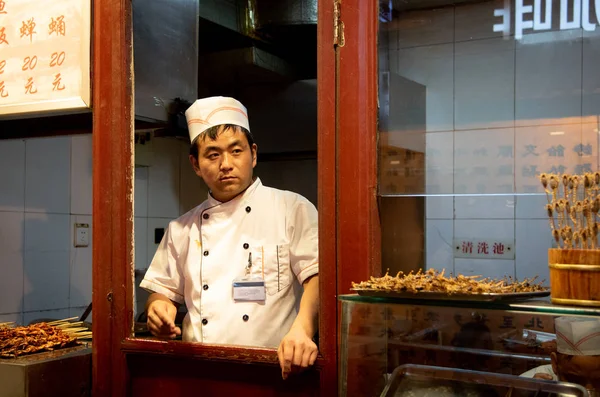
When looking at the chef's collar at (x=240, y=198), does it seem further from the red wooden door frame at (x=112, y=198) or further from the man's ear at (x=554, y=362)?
the man's ear at (x=554, y=362)

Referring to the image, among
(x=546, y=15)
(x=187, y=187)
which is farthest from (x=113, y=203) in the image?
(x=187, y=187)

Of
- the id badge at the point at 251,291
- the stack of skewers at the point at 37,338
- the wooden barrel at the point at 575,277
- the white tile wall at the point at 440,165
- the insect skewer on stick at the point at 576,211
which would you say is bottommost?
the stack of skewers at the point at 37,338

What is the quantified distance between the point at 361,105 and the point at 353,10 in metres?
0.25

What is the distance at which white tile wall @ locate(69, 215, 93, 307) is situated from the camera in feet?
11.9

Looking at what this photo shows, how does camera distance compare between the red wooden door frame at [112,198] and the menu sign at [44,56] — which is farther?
the menu sign at [44,56]

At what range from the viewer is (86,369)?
203 cm

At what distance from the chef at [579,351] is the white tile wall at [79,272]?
297cm

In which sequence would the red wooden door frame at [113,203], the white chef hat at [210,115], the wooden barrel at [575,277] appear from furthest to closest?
1. the white chef hat at [210,115]
2. the red wooden door frame at [113,203]
3. the wooden barrel at [575,277]

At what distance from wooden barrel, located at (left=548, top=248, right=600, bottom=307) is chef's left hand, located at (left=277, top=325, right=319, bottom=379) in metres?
0.62

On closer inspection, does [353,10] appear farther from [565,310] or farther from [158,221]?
[158,221]

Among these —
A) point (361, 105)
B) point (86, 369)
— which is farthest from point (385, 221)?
point (86, 369)

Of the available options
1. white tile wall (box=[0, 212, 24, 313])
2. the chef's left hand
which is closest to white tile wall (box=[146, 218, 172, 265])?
white tile wall (box=[0, 212, 24, 313])

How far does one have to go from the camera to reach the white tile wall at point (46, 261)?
3.38 metres

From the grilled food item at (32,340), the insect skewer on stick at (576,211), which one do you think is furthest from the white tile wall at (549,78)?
the grilled food item at (32,340)
